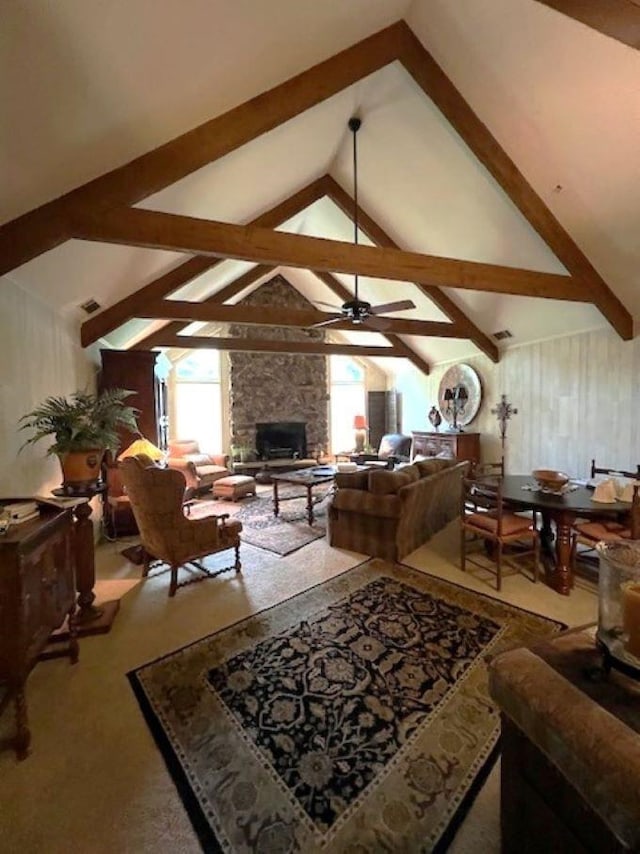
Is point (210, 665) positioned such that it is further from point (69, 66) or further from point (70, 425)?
point (69, 66)

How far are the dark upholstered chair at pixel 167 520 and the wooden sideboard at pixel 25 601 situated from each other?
39.4 inches

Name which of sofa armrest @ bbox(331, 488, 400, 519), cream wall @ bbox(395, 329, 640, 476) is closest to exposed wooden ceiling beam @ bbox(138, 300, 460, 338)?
cream wall @ bbox(395, 329, 640, 476)

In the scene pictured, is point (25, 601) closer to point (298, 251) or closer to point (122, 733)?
point (122, 733)

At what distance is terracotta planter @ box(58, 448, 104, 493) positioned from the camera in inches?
111

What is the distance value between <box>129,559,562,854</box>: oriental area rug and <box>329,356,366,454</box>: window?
7.25m

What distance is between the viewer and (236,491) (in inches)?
263

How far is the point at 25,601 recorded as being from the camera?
6.00 ft

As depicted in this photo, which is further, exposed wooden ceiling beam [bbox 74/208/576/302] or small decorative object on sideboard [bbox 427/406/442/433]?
small decorative object on sideboard [bbox 427/406/442/433]

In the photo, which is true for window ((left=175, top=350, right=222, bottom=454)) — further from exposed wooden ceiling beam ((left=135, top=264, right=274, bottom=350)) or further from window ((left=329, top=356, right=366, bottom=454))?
window ((left=329, top=356, right=366, bottom=454))

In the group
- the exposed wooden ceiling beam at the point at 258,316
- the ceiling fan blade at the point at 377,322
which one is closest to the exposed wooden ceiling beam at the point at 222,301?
the exposed wooden ceiling beam at the point at 258,316

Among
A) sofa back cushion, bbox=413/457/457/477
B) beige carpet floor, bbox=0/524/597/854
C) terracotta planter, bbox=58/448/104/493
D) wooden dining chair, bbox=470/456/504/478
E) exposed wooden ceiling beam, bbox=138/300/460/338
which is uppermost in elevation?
exposed wooden ceiling beam, bbox=138/300/460/338

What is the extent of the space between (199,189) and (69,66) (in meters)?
1.88

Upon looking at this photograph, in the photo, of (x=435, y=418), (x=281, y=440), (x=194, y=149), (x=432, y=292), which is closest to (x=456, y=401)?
(x=435, y=418)

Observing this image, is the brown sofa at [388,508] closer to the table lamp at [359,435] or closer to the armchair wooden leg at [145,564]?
the armchair wooden leg at [145,564]
